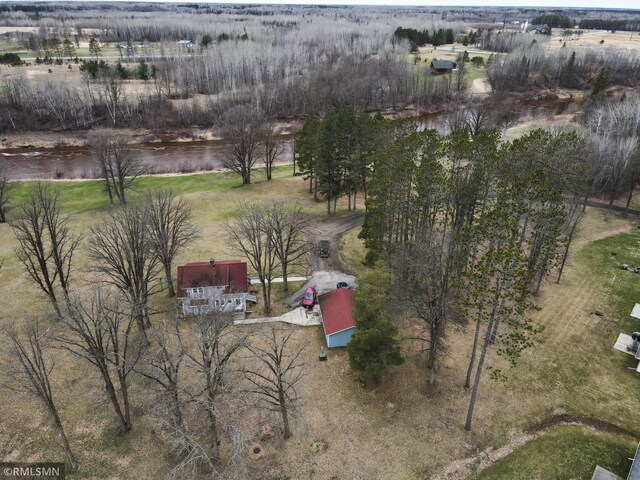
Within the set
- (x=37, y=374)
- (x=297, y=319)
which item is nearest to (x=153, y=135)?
(x=297, y=319)

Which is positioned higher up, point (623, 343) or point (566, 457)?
point (623, 343)

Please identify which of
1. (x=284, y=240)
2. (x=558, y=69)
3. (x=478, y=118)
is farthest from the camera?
(x=558, y=69)

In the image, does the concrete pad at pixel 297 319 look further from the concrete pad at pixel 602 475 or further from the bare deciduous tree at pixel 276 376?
the concrete pad at pixel 602 475

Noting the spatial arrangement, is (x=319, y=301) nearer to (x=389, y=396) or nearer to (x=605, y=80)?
(x=389, y=396)

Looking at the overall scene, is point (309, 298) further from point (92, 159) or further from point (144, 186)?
point (92, 159)

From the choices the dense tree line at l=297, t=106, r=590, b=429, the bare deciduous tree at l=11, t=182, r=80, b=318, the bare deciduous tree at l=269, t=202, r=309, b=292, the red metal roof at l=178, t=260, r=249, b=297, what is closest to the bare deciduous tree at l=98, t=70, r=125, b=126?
the bare deciduous tree at l=11, t=182, r=80, b=318

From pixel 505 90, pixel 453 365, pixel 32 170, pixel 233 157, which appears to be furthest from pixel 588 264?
pixel 505 90
